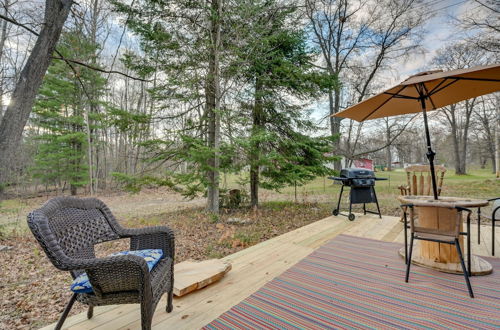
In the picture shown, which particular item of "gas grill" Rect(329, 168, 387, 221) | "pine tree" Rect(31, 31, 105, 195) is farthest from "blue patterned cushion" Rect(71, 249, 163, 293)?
"pine tree" Rect(31, 31, 105, 195)

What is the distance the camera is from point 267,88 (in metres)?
6.70

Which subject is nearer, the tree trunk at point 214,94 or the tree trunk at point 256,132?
the tree trunk at point 214,94

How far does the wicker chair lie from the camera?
54.0 inches

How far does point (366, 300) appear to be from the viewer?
2.03 metres

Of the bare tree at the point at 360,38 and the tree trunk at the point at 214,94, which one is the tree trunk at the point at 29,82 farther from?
the bare tree at the point at 360,38

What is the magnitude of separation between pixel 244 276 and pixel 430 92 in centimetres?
310

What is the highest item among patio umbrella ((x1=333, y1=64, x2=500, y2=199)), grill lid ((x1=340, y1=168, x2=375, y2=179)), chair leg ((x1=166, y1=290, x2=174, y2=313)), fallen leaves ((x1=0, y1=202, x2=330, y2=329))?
patio umbrella ((x1=333, y1=64, x2=500, y2=199))

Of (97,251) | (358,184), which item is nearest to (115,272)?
(97,251)

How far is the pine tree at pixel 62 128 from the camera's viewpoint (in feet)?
33.4

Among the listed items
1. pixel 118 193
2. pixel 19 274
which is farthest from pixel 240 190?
pixel 118 193

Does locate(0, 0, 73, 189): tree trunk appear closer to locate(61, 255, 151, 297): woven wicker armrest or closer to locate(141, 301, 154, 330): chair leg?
locate(61, 255, 151, 297): woven wicker armrest

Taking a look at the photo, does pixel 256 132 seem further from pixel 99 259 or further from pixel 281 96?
pixel 99 259

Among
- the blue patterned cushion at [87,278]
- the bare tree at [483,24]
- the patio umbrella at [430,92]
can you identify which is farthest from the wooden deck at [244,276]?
the bare tree at [483,24]

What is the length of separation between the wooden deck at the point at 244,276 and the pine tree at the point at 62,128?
33.8 feet
